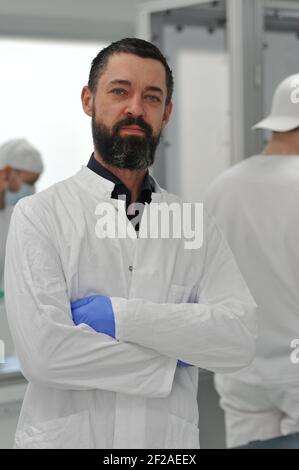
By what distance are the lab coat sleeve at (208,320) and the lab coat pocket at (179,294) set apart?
1.1 inches

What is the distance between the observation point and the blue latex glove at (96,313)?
1.26 meters

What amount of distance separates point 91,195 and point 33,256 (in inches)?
6.5

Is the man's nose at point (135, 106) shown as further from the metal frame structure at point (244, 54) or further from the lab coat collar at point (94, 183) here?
the metal frame structure at point (244, 54)

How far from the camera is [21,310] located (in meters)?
1.24

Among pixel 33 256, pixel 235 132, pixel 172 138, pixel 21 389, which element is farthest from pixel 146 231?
pixel 172 138

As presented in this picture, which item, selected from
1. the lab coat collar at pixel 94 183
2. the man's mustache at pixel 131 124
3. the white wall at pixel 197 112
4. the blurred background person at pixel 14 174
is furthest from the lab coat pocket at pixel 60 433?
the white wall at pixel 197 112

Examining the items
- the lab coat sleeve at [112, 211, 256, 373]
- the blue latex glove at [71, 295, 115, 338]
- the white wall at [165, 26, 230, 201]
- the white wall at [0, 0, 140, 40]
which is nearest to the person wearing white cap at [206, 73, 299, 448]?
the white wall at [165, 26, 230, 201]

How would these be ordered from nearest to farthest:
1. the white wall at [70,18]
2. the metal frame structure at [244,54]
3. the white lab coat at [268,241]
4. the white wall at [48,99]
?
the white lab coat at [268,241] < the metal frame structure at [244,54] < the white wall at [70,18] < the white wall at [48,99]

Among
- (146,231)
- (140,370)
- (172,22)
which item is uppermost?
(172,22)

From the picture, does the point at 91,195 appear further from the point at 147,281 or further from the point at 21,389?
the point at 21,389

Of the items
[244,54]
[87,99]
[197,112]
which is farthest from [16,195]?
[87,99]

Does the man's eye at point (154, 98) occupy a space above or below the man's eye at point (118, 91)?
below

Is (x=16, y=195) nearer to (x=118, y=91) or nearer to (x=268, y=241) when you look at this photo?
(x=268, y=241)

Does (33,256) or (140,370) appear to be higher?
(33,256)
